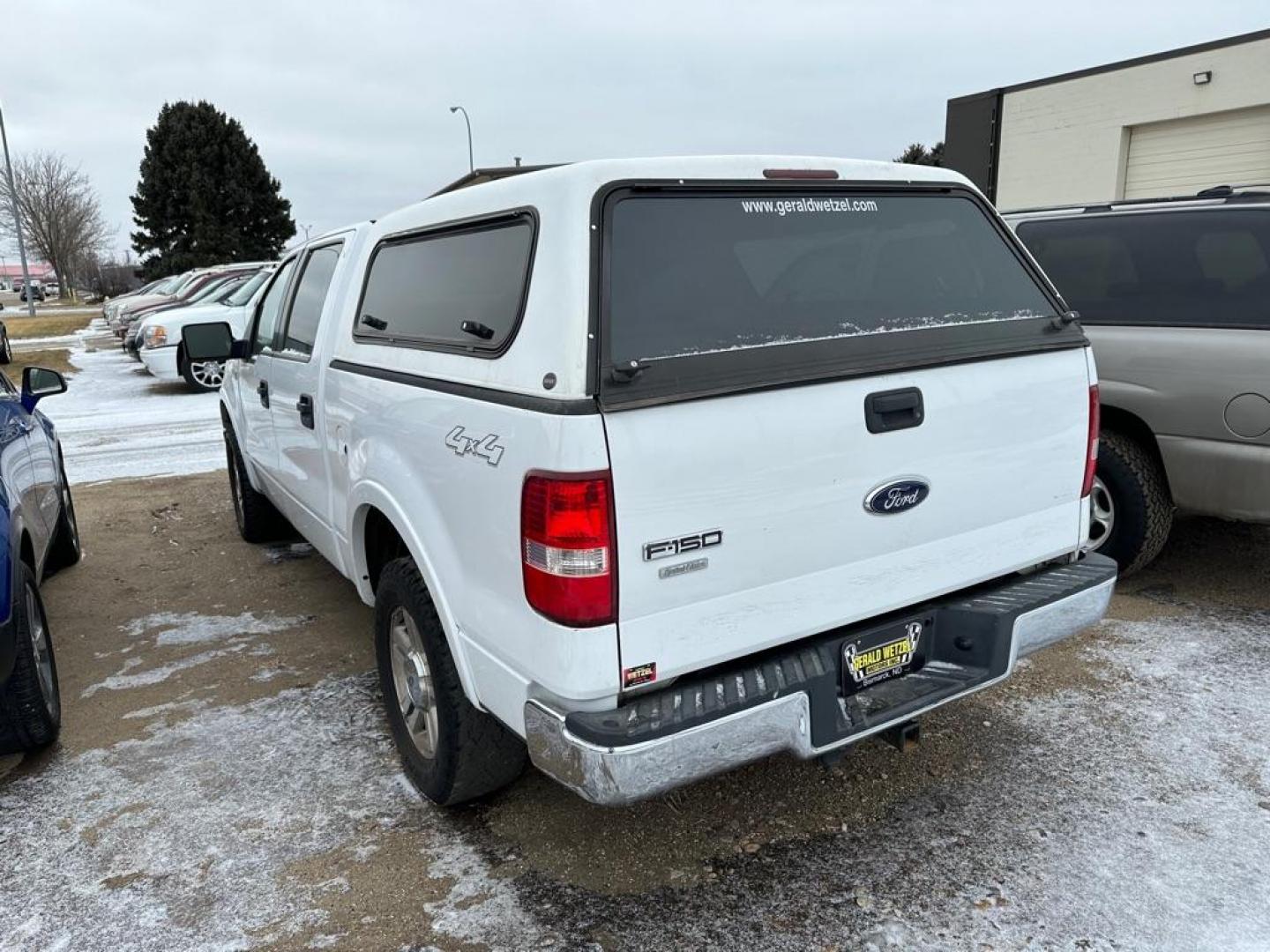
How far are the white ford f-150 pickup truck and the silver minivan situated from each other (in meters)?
1.64

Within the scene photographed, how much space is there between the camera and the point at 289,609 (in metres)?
5.10

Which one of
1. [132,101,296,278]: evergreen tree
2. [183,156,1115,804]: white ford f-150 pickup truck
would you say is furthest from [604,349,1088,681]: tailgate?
[132,101,296,278]: evergreen tree

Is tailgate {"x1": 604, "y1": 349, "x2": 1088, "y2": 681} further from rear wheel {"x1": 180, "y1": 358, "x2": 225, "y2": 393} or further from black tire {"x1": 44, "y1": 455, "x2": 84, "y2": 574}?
rear wheel {"x1": 180, "y1": 358, "x2": 225, "y2": 393}

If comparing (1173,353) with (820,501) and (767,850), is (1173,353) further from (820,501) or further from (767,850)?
(767,850)

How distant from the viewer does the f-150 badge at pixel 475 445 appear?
2.40m

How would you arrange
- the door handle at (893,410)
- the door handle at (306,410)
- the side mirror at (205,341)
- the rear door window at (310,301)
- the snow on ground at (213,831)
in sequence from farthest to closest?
the side mirror at (205,341) → the rear door window at (310,301) → the door handle at (306,410) → the snow on ground at (213,831) → the door handle at (893,410)

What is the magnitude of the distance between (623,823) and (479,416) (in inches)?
56.9

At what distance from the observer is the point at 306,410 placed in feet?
13.1

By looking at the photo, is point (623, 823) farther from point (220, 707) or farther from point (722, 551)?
point (220, 707)

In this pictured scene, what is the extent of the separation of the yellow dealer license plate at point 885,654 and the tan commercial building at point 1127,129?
15.5 metres

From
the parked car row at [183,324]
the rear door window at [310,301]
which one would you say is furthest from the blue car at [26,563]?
the parked car row at [183,324]

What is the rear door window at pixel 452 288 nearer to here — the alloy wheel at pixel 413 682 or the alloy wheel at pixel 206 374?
the alloy wheel at pixel 413 682

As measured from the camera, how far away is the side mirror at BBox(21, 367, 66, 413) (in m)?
5.13

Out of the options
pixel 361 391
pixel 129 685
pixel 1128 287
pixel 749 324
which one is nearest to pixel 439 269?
pixel 361 391
